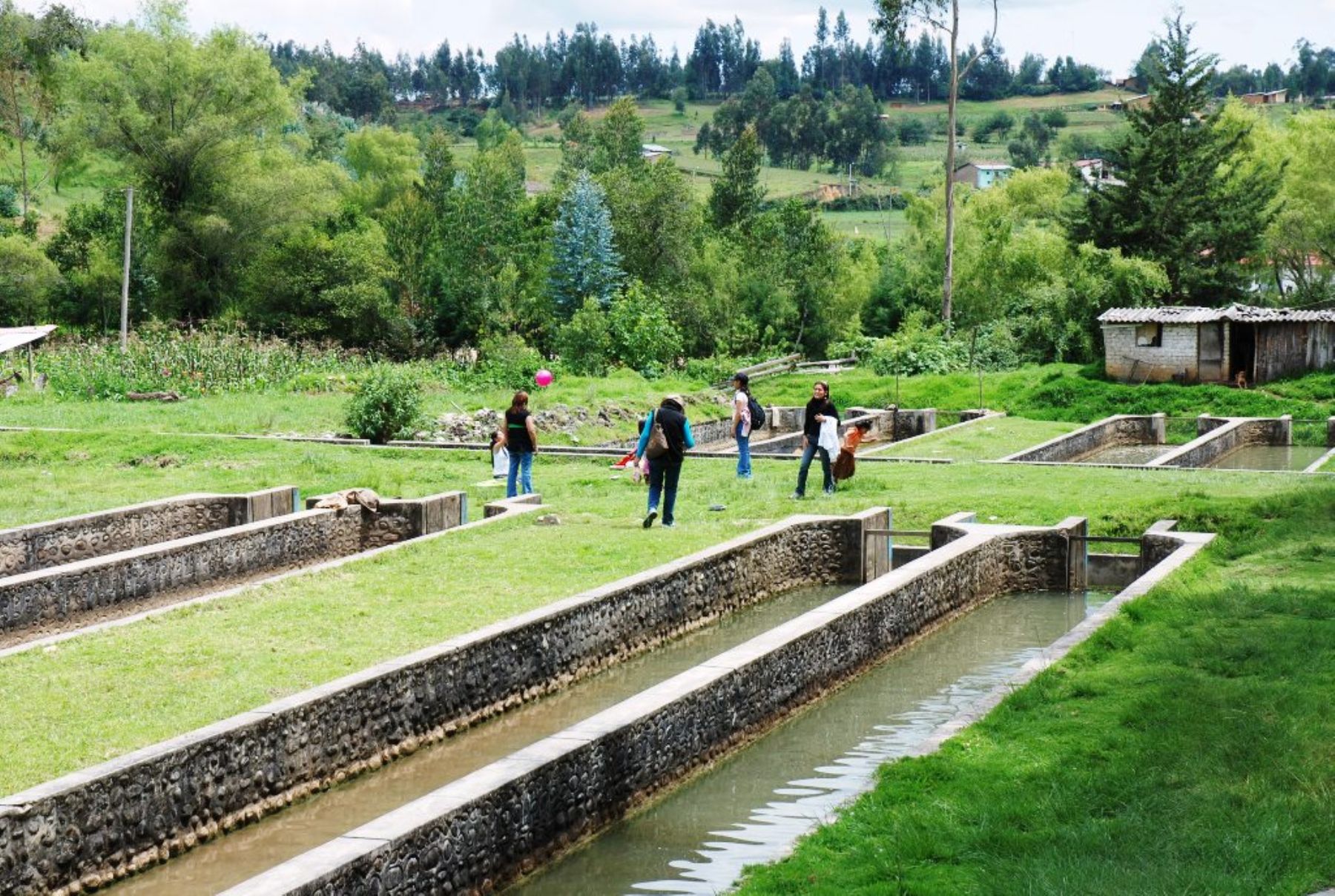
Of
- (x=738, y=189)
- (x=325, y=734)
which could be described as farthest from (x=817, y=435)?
(x=738, y=189)

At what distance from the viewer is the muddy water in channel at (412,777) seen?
9.31 m

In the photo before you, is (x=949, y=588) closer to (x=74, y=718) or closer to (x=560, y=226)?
(x=74, y=718)

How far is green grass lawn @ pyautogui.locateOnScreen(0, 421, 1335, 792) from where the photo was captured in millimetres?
11297

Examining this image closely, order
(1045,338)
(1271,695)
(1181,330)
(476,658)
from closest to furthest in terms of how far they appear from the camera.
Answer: (1271,695), (476,658), (1181,330), (1045,338)

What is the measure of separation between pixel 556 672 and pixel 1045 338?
35646 mm

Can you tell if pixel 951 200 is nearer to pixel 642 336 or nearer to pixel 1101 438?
pixel 642 336

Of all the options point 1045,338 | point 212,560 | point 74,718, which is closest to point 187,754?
point 74,718

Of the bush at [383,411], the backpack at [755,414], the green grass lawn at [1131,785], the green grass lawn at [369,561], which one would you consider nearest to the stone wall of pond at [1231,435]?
the green grass lawn at [369,561]

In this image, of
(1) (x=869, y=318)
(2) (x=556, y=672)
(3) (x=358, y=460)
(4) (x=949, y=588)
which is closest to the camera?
(2) (x=556, y=672)

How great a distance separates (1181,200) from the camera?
163 feet

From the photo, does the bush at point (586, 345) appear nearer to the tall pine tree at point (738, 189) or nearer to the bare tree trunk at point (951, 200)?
the bare tree trunk at point (951, 200)

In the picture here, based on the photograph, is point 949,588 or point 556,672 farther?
point 949,588

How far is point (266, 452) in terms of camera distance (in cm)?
2567

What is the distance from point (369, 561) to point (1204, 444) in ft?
59.0
